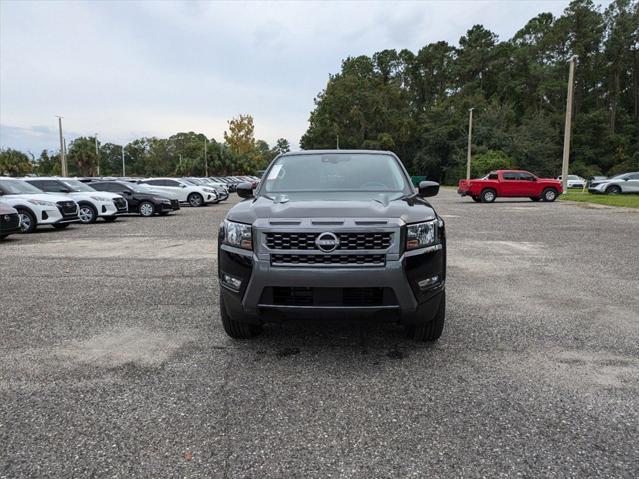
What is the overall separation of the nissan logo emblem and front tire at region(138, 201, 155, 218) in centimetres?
1644

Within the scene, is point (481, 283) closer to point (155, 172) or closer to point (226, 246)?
point (226, 246)

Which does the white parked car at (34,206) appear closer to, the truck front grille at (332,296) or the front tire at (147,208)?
the front tire at (147,208)

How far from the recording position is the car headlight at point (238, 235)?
357cm

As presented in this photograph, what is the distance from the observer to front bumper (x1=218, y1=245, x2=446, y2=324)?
3.35m

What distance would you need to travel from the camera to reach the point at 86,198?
50.8 ft

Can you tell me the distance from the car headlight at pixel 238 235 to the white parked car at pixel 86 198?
1338 cm

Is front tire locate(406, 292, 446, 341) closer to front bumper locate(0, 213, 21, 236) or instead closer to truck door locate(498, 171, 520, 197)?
front bumper locate(0, 213, 21, 236)

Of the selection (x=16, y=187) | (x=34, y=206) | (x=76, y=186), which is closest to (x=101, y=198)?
(x=76, y=186)

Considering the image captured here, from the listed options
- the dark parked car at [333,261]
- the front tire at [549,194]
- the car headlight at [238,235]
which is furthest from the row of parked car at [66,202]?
the front tire at [549,194]

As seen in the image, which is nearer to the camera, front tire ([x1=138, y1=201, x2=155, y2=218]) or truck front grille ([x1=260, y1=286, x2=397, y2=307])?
truck front grille ([x1=260, y1=286, x2=397, y2=307])

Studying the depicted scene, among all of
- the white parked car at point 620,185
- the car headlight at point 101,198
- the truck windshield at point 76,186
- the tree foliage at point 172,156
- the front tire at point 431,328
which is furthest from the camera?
the tree foliage at point 172,156

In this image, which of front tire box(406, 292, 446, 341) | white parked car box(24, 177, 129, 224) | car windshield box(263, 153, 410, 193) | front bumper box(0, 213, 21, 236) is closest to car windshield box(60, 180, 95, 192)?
white parked car box(24, 177, 129, 224)

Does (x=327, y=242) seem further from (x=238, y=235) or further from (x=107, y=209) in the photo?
(x=107, y=209)

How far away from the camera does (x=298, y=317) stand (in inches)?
137
